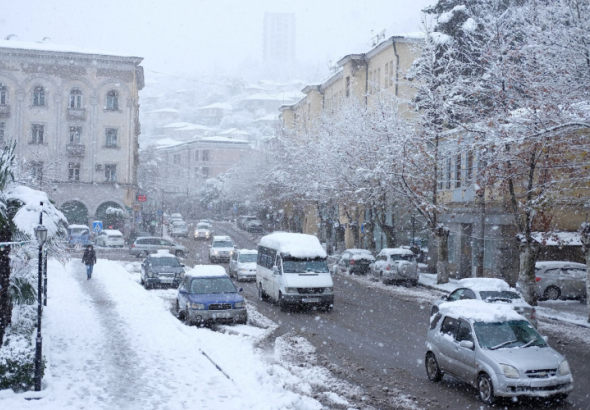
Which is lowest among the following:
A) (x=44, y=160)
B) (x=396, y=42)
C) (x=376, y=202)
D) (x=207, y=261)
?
(x=207, y=261)

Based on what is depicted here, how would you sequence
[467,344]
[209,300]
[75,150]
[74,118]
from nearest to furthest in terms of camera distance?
[467,344] → [209,300] → [75,150] → [74,118]

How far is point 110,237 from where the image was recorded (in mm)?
53281

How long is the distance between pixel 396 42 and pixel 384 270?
773 inches

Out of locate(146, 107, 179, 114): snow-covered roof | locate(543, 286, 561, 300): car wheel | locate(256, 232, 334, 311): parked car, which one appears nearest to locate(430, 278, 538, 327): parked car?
locate(256, 232, 334, 311): parked car

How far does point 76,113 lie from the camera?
196 feet

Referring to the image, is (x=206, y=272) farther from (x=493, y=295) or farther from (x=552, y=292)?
(x=552, y=292)

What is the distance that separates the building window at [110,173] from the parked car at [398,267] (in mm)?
35278

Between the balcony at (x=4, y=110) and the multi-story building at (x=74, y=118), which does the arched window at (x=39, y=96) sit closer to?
the multi-story building at (x=74, y=118)

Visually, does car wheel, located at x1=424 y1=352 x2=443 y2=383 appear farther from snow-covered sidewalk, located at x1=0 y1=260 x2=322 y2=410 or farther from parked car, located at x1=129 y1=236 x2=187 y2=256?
parked car, located at x1=129 y1=236 x2=187 y2=256

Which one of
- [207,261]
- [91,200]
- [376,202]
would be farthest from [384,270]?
[91,200]

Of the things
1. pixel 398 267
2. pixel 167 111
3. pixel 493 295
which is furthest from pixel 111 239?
pixel 167 111

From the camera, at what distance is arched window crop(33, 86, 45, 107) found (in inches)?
2325

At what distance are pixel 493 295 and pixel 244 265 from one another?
16597 mm

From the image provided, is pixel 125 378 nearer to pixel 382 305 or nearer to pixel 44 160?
pixel 382 305
